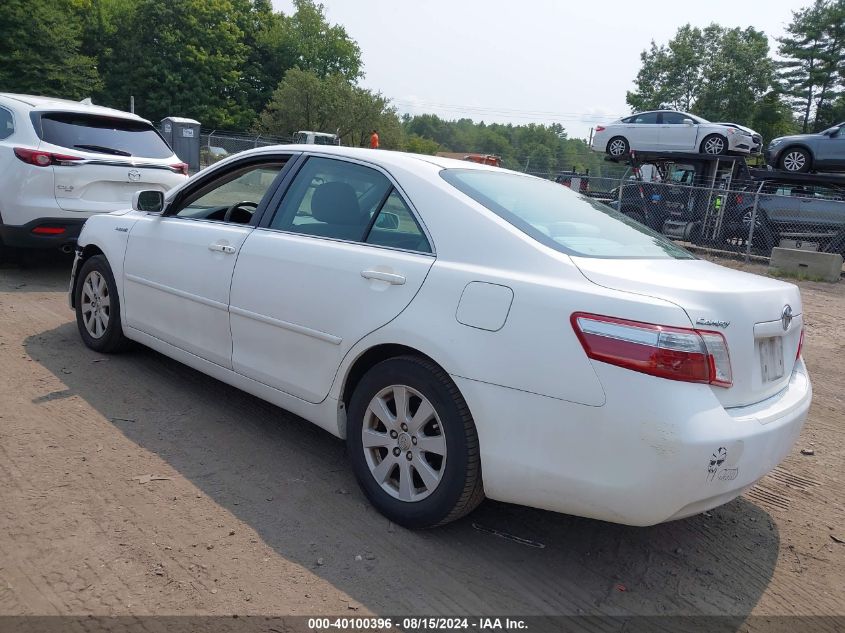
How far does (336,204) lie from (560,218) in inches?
46.7

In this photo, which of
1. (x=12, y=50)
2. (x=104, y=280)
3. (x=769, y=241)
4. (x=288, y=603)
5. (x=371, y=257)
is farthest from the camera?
(x=12, y=50)

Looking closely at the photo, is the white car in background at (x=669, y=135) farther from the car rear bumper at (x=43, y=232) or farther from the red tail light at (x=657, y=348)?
the red tail light at (x=657, y=348)

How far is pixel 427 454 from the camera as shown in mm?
3055

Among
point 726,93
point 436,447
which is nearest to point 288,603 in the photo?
point 436,447

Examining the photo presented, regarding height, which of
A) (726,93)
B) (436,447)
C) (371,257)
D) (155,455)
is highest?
(726,93)

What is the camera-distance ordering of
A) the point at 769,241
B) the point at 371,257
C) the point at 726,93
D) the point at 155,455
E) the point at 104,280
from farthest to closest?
the point at 726,93 < the point at 769,241 < the point at 104,280 < the point at 155,455 < the point at 371,257

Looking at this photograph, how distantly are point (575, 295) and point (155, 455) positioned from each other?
2396 mm

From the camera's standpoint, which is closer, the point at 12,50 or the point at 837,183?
the point at 837,183

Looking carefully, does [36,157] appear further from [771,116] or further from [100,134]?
[771,116]

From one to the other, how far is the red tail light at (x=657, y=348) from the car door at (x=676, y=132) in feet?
57.8

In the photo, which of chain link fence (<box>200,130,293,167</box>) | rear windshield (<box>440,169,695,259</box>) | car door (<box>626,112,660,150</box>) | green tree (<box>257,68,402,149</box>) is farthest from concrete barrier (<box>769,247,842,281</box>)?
green tree (<box>257,68,402,149</box>)

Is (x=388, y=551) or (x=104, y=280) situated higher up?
(x=104, y=280)

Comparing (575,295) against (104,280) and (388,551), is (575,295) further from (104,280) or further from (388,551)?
(104,280)

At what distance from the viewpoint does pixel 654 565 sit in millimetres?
3041
